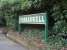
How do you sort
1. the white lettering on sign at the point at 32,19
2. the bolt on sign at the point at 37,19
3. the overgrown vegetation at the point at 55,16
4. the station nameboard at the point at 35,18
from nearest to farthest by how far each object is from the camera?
1. the overgrown vegetation at the point at 55,16
2. the bolt on sign at the point at 37,19
3. the station nameboard at the point at 35,18
4. the white lettering on sign at the point at 32,19

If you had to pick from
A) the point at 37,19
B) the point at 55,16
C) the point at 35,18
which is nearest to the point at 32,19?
the point at 35,18

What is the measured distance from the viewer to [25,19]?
44.7 ft

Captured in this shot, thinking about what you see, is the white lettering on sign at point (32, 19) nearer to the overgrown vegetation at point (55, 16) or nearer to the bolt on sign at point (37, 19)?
the bolt on sign at point (37, 19)

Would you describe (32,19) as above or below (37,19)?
below

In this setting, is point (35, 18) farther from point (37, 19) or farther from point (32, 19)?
point (32, 19)

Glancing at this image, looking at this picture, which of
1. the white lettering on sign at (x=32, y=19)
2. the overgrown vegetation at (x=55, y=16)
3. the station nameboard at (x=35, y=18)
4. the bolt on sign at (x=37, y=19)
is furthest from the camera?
the white lettering on sign at (x=32, y=19)

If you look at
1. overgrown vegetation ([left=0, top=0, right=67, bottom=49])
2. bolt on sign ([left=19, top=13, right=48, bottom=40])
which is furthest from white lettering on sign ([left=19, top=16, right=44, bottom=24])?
overgrown vegetation ([left=0, top=0, right=67, bottom=49])

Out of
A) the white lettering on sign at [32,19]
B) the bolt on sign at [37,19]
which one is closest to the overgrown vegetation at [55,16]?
the bolt on sign at [37,19]

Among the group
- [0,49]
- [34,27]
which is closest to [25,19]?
[34,27]

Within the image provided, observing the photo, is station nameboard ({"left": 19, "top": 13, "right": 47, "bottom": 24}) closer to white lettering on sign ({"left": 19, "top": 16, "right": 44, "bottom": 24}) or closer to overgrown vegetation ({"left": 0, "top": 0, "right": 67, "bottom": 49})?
white lettering on sign ({"left": 19, "top": 16, "right": 44, "bottom": 24})

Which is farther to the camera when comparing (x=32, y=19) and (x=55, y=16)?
(x=32, y=19)

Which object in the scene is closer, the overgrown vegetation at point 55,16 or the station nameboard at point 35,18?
the overgrown vegetation at point 55,16

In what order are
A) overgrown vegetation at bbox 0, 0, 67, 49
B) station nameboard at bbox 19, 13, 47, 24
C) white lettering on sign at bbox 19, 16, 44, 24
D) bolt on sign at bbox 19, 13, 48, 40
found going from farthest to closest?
1. white lettering on sign at bbox 19, 16, 44, 24
2. station nameboard at bbox 19, 13, 47, 24
3. bolt on sign at bbox 19, 13, 48, 40
4. overgrown vegetation at bbox 0, 0, 67, 49

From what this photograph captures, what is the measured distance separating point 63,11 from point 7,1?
6.22 m
